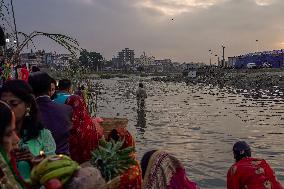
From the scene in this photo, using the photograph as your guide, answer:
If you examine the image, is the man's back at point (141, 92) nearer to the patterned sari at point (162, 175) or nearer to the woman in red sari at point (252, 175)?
the woman in red sari at point (252, 175)

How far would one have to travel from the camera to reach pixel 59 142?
14.0ft

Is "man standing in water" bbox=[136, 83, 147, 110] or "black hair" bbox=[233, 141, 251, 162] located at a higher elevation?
"black hair" bbox=[233, 141, 251, 162]

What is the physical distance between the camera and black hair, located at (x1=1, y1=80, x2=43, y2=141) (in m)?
3.19

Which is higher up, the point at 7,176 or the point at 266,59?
the point at 266,59

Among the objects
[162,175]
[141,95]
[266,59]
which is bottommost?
[141,95]

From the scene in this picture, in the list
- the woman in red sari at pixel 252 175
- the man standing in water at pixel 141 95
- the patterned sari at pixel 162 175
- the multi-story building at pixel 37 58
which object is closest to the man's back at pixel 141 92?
the man standing in water at pixel 141 95

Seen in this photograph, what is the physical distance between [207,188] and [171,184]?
5.76 m

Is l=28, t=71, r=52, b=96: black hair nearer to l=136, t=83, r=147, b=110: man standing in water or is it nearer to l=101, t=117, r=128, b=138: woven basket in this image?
l=101, t=117, r=128, b=138: woven basket

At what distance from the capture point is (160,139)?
15.1 meters

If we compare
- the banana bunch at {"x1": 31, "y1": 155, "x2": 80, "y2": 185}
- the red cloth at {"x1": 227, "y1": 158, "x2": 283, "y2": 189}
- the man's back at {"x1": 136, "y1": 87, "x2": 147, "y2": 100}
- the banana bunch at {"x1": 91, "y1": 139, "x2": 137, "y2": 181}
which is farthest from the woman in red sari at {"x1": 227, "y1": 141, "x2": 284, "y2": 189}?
the man's back at {"x1": 136, "y1": 87, "x2": 147, "y2": 100}

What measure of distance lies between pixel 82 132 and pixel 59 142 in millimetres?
424

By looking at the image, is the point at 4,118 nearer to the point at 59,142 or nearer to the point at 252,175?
the point at 59,142

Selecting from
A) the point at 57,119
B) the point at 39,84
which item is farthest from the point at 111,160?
the point at 39,84

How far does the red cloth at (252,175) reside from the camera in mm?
5238
